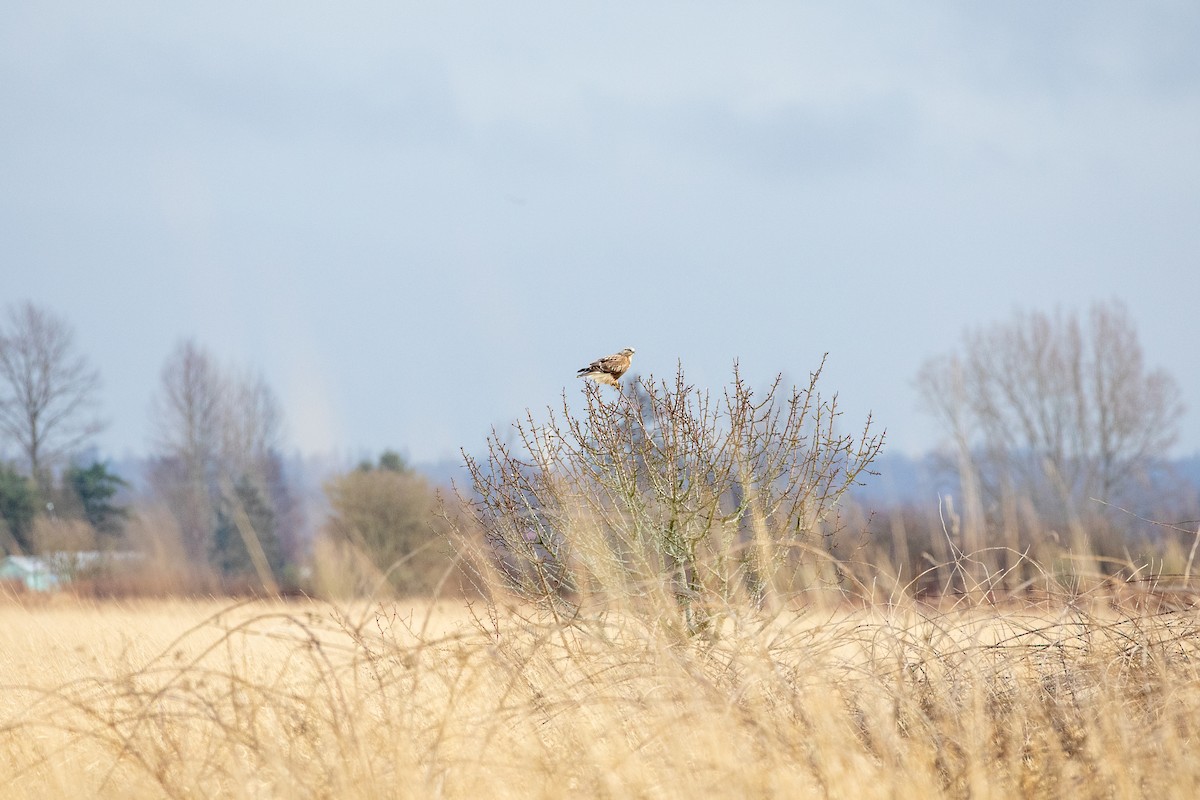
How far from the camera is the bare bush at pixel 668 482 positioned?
630cm

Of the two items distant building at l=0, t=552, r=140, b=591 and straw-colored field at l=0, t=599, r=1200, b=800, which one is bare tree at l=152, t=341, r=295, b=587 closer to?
distant building at l=0, t=552, r=140, b=591

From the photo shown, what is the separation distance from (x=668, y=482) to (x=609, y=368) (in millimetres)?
729

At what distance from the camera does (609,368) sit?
6.30 metres

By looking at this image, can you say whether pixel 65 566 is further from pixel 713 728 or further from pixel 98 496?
pixel 713 728

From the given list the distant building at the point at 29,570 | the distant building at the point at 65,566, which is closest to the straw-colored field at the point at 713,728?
the distant building at the point at 65,566

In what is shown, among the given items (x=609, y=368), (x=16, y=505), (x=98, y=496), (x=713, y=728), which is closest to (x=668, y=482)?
(x=609, y=368)

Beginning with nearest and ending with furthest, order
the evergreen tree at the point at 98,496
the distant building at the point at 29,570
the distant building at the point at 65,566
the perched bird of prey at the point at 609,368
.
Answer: the perched bird of prey at the point at 609,368, the distant building at the point at 65,566, the distant building at the point at 29,570, the evergreen tree at the point at 98,496

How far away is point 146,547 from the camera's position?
32406 millimetres

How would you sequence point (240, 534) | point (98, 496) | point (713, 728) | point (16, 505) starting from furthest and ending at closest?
point (240, 534), point (98, 496), point (16, 505), point (713, 728)

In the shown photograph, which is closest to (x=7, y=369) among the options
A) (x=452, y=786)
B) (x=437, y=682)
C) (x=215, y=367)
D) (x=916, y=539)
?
(x=215, y=367)

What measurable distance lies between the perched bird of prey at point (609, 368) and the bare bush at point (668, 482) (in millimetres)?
92

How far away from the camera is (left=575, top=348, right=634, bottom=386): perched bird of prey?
621 cm

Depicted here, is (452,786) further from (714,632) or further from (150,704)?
(714,632)

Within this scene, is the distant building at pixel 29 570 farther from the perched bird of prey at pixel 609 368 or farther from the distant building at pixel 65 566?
the perched bird of prey at pixel 609 368
